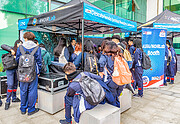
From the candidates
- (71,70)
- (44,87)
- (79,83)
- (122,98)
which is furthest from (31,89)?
(122,98)

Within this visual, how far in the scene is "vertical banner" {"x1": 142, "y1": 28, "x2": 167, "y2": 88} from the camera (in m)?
5.83

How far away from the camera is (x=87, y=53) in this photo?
13.1 feet

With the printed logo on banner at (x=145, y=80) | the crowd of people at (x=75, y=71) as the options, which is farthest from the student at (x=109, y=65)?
the printed logo on banner at (x=145, y=80)

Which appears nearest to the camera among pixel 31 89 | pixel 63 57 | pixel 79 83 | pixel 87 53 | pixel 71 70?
pixel 79 83

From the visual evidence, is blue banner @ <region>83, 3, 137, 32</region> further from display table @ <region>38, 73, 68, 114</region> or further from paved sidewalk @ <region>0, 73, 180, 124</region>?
paved sidewalk @ <region>0, 73, 180, 124</region>

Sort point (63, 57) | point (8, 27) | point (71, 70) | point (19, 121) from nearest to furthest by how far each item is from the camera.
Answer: point (71, 70) → point (19, 121) → point (63, 57) → point (8, 27)

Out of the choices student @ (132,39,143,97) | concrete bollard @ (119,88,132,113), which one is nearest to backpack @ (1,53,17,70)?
concrete bollard @ (119,88,132,113)

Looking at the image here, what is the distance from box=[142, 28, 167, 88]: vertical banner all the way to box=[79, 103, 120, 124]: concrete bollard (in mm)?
3992

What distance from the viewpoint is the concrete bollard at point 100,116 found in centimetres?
211

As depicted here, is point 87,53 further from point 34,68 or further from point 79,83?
point 79,83

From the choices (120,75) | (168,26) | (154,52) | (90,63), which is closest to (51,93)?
(90,63)

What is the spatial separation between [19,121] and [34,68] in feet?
4.10

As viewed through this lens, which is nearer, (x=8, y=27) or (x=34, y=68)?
(x=34, y=68)

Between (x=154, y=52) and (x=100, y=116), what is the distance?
475 centimetres
